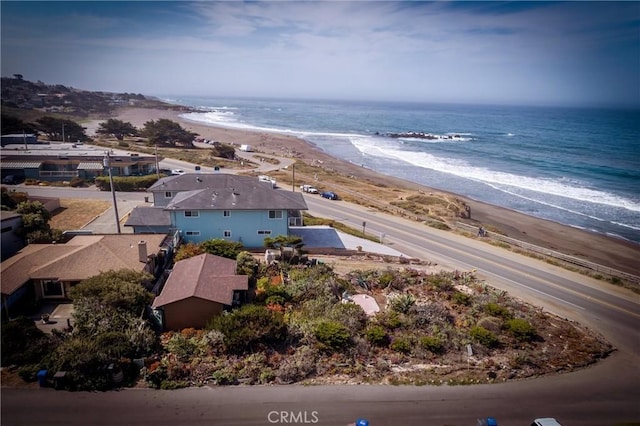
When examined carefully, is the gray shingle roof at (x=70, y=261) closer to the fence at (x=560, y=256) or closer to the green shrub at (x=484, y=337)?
the green shrub at (x=484, y=337)

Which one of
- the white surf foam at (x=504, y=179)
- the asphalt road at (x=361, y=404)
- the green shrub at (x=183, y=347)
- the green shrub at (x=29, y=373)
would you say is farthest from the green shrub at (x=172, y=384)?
the white surf foam at (x=504, y=179)

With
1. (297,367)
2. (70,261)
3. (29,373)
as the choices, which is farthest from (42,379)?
(297,367)

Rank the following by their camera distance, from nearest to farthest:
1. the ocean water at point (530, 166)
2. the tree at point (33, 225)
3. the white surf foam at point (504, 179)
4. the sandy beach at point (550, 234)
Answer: the tree at point (33, 225)
the sandy beach at point (550, 234)
the ocean water at point (530, 166)
the white surf foam at point (504, 179)

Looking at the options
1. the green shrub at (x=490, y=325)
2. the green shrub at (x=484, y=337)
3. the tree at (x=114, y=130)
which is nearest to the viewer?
the green shrub at (x=484, y=337)

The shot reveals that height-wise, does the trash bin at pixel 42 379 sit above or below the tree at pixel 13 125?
below

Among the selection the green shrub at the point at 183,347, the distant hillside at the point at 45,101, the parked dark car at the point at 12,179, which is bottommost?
the green shrub at the point at 183,347

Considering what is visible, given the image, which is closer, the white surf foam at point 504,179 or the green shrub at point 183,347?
the green shrub at point 183,347
